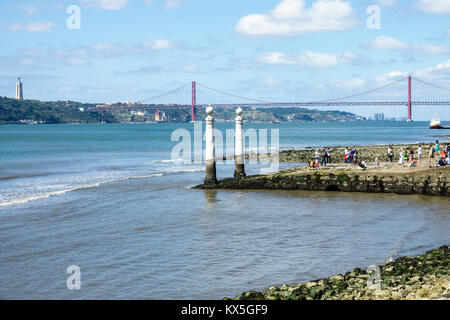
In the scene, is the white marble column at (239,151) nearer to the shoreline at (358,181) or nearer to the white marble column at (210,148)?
the shoreline at (358,181)

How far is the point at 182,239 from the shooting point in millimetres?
14227

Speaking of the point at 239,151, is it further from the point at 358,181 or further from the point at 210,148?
the point at 358,181

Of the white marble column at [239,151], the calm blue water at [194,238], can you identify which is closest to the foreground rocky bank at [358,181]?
the calm blue water at [194,238]

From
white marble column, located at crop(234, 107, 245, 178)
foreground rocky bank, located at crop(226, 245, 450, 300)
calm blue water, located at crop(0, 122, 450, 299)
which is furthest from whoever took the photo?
white marble column, located at crop(234, 107, 245, 178)

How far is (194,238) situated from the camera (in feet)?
47.1

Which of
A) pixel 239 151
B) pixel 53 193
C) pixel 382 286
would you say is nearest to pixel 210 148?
pixel 239 151

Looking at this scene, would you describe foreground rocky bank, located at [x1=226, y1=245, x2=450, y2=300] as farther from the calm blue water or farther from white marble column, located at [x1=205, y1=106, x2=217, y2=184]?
white marble column, located at [x1=205, y1=106, x2=217, y2=184]

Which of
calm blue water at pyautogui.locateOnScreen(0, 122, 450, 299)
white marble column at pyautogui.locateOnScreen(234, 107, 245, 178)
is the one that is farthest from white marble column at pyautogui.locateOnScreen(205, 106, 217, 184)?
white marble column at pyautogui.locateOnScreen(234, 107, 245, 178)

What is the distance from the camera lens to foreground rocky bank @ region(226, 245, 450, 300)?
8.40 m

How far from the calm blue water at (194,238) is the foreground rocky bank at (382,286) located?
2.99 ft

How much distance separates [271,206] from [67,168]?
23.5 metres

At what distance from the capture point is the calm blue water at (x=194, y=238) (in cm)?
1065

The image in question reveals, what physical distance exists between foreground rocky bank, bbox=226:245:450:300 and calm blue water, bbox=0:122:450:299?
0.91 meters

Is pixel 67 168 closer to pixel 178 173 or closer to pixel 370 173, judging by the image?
pixel 178 173
